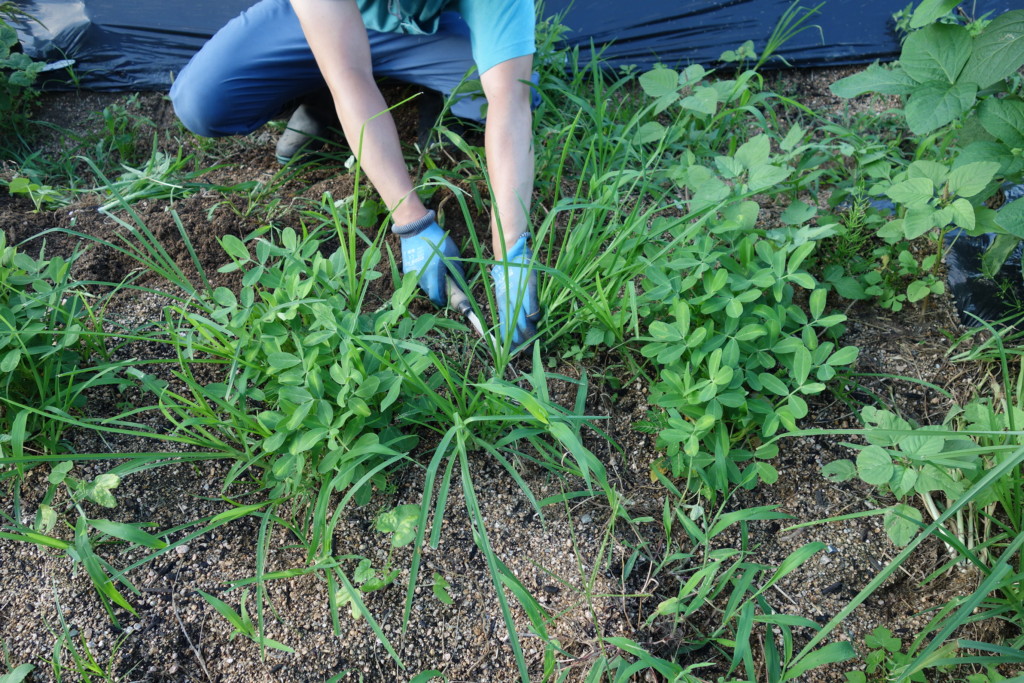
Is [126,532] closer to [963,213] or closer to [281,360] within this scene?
[281,360]

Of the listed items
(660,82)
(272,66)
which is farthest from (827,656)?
(272,66)

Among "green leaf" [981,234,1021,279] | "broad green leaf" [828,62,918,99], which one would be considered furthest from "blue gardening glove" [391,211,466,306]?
"green leaf" [981,234,1021,279]

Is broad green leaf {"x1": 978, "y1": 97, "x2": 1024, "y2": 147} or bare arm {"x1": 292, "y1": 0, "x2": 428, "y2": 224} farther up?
bare arm {"x1": 292, "y1": 0, "x2": 428, "y2": 224}

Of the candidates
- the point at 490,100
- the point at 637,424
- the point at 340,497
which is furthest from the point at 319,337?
the point at 490,100

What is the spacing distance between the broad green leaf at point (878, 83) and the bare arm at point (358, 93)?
95 cm

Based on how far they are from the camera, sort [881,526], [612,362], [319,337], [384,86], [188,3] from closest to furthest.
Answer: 1. [319,337]
2. [881,526]
3. [612,362]
4. [384,86]
5. [188,3]

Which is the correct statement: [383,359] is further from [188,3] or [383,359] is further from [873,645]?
[188,3]

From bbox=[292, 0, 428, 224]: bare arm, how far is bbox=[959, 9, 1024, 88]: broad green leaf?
1.14 metres

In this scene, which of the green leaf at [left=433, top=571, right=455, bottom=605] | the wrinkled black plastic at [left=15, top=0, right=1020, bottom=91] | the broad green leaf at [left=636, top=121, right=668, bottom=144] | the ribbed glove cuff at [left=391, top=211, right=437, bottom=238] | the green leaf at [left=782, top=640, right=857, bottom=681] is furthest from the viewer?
the wrinkled black plastic at [left=15, top=0, right=1020, bottom=91]

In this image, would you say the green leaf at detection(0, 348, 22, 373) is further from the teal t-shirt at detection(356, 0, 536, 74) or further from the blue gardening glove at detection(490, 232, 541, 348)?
the teal t-shirt at detection(356, 0, 536, 74)

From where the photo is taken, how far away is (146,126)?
6.95 feet

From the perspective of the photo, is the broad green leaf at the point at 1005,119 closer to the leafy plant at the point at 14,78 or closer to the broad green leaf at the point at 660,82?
the broad green leaf at the point at 660,82

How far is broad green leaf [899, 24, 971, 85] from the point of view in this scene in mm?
1308

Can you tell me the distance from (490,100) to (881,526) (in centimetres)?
120
